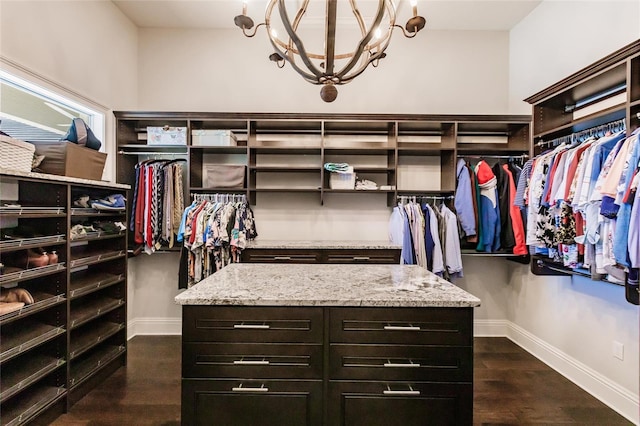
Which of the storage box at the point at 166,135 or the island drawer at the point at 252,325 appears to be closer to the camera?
the island drawer at the point at 252,325

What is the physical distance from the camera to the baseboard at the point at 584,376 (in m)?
2.11

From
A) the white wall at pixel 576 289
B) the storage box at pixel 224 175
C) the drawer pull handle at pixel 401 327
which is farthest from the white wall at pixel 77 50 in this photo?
the white wall at pixel 576 289

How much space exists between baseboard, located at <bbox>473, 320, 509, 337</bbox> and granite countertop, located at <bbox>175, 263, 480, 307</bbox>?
2166 mm

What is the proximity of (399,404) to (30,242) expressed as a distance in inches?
84.3

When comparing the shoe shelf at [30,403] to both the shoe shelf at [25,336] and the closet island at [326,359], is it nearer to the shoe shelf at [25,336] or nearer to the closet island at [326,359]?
the shoe shelf at [25,336]

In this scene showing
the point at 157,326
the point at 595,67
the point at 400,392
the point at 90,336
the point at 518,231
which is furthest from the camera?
the point at 157,326

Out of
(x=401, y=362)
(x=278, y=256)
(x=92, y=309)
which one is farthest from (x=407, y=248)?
(x=92, y=309)

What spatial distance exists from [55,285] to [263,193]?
204 centimetres

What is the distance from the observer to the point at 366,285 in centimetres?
161

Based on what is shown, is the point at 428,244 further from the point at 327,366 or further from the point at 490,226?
the point at 327,366

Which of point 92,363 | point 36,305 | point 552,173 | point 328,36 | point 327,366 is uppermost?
point 328,36

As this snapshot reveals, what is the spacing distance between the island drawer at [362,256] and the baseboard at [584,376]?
151 cm

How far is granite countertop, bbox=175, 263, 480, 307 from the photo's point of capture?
4.53 feet

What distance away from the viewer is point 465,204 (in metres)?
3.19
